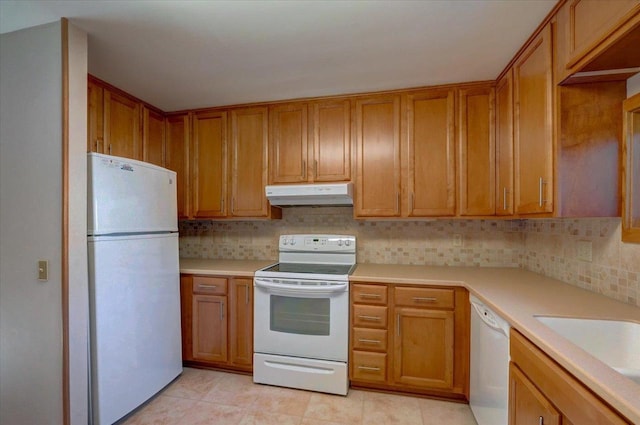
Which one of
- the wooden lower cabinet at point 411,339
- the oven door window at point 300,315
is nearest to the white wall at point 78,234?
the oven door window at point 300,315

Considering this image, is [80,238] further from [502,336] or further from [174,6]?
[502,336]

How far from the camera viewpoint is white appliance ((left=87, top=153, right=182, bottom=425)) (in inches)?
61.7

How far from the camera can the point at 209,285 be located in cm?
229

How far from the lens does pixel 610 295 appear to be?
1.43 meters

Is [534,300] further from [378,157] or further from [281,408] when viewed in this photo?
[281,408]

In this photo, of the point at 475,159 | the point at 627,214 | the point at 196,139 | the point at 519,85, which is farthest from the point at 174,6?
the point at 627,214

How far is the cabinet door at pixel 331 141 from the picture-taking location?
93.0 inches

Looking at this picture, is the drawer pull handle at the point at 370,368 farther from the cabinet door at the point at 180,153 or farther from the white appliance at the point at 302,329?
the cabinet door at the point at 180,153

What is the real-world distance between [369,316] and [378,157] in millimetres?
1244

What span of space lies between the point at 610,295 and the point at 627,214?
44 centimetres

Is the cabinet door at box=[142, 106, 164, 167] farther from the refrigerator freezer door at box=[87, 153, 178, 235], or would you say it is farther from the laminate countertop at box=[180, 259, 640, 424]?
the laminate countertop at box=[180, 259, 640, 424]

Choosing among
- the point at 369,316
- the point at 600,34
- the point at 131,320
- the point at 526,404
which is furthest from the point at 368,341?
the point at 600,34

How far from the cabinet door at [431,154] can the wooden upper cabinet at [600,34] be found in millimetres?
883

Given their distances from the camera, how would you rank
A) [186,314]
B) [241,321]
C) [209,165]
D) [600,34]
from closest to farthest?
1. [600,34]
2. [241,321]
3. [186,314]
4. [209,165]
